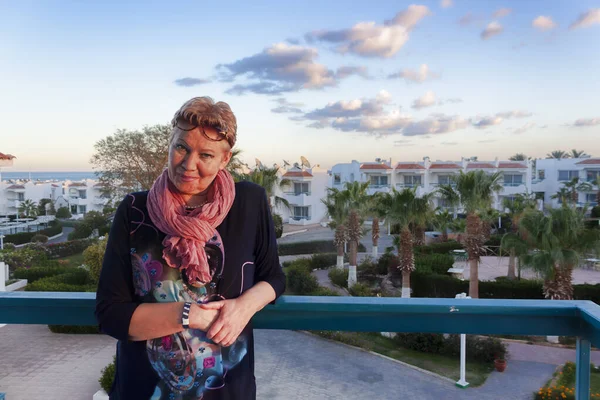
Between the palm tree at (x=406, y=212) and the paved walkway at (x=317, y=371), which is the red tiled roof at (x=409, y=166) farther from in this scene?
the paved walkway at (x=317, y=371)

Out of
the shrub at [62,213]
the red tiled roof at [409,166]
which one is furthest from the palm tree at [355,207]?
the shrub at [62,213]

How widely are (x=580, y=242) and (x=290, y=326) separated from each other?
13495mm

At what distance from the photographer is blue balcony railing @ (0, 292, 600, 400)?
1.51 meters

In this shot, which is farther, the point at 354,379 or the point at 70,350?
the point at 70,350

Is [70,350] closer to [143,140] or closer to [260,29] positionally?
[260,29]

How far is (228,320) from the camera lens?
1385mm

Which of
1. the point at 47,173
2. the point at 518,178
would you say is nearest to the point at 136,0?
the point at 518,178

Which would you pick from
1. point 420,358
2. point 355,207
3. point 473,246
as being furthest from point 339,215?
point 420,358

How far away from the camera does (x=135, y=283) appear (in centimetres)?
144

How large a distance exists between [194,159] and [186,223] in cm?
21

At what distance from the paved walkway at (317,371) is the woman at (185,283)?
466cm

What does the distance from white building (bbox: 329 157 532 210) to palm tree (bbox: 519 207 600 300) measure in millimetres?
27861

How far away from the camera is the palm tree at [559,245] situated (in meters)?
12.5

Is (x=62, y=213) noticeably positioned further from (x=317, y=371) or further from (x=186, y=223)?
(x=186, y=223)
